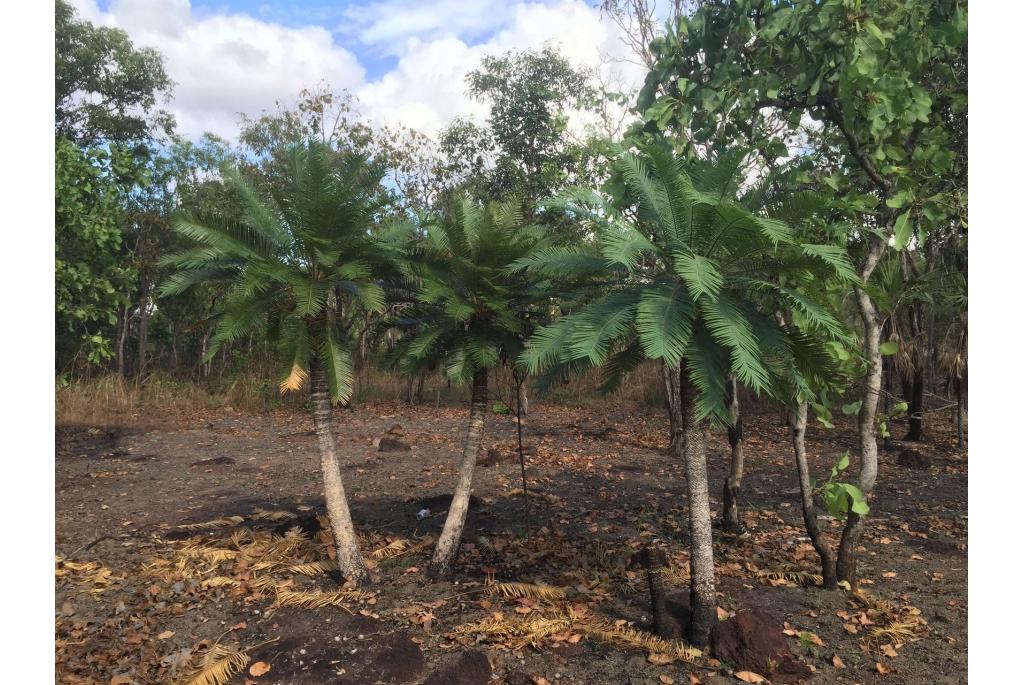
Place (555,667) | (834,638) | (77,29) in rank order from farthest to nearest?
(77,29), (834,638), (555,667)

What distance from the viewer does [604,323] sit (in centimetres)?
560

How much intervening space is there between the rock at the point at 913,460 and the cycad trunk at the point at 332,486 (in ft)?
35.5

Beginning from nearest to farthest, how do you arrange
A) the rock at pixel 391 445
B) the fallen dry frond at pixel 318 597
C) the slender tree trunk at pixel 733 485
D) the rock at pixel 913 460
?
the fallen dry frond at pixel 318 597 → the slender tree trunk at pixel 733 485 → the rock at pixel 913 460 → the rock at pixel 391 445

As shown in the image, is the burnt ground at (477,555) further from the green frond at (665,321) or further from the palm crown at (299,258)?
the green frond at (665,321)

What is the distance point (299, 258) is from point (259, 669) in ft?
12.8

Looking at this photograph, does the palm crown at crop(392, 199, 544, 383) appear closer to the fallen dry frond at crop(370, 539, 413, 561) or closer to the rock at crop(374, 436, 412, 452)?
the fallen dry frond at crop(370, 539, 413, 561)

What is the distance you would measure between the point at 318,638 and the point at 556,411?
15.4m

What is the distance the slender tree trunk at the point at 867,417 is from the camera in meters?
6.92

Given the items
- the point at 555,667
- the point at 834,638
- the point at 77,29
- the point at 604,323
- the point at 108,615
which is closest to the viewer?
the point at 604,323

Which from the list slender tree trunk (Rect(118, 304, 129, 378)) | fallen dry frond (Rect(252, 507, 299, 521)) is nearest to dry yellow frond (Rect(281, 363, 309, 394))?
Answer: fallen dry frond (Rect(252, 507, 299, 521))

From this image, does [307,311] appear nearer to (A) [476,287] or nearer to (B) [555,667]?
(A) [476,287]

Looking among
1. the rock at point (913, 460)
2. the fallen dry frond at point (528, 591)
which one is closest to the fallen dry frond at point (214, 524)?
the fallen dry frond at point (528, 591)

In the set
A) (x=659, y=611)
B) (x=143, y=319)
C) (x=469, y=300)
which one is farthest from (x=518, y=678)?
(x=143, y=319)

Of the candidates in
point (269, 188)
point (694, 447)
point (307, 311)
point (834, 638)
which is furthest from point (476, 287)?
point (834, 638)
